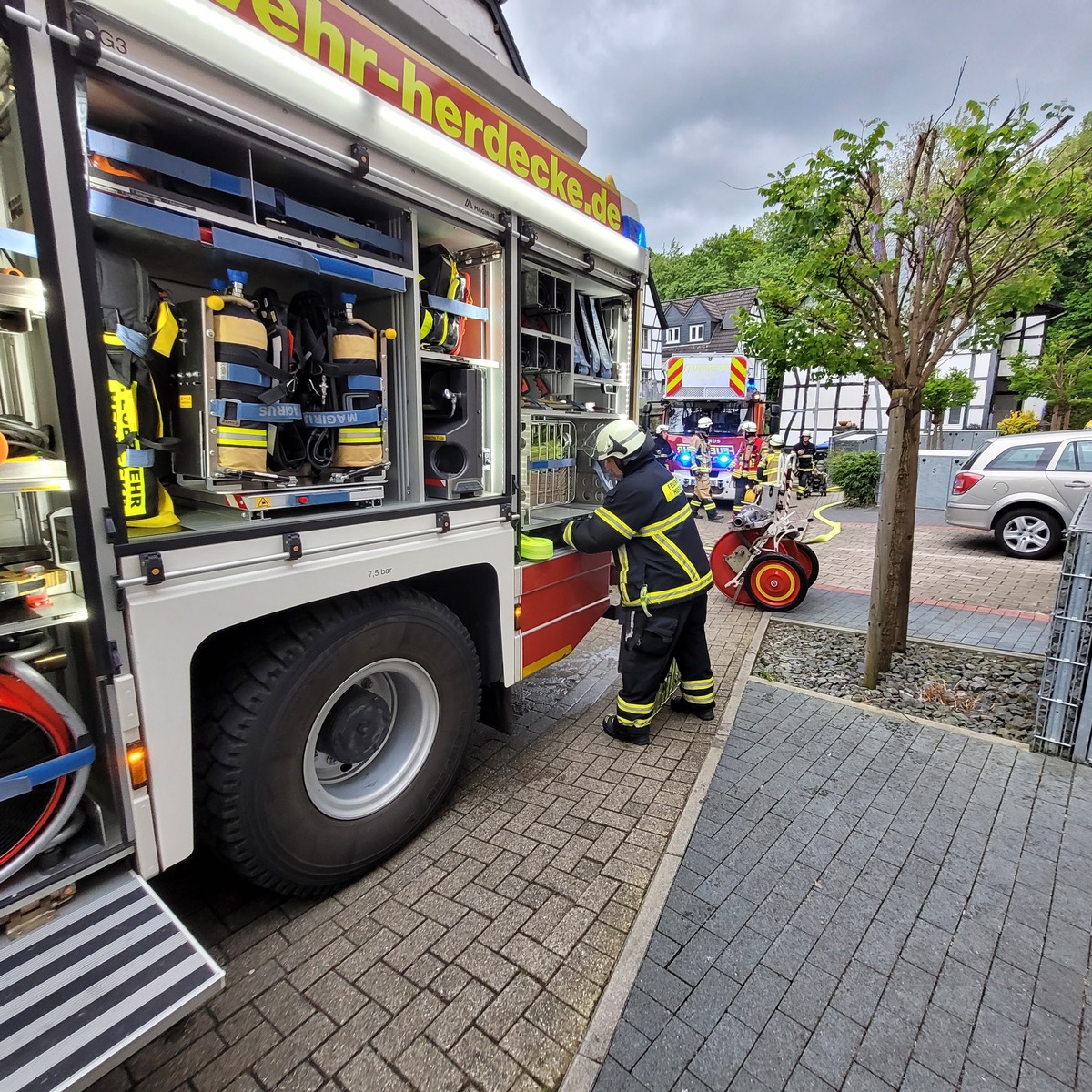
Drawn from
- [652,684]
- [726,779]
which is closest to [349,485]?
[652,684]

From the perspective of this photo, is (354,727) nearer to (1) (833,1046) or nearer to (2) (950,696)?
(1) (833,1046)

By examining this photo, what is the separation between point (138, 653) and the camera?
166 centimetres

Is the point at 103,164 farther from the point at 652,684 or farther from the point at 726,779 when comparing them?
the point at 726,779

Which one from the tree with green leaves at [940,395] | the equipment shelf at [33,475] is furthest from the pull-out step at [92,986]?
the tree with green leaves at [940,395]

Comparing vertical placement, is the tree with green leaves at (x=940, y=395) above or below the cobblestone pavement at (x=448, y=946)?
above

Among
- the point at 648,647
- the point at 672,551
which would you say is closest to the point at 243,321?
the point at 672,551

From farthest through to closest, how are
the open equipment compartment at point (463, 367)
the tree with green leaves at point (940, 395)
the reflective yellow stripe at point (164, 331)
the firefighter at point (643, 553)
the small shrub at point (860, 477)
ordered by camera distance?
the tree with green leaves at point (940, 395), the small shrub at point (860, 477), the firefighter at point (643, 553), the open equipment compartment at point (463, 367), the reflective yellow stripe at point (164, 331)

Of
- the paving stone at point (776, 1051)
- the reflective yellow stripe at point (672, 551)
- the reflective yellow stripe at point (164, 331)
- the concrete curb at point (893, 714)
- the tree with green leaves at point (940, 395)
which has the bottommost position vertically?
the paving stone at point (776, 1051)

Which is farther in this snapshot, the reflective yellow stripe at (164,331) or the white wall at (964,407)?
the white wall at (964,407)

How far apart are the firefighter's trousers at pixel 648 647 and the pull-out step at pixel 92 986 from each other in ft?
7.95

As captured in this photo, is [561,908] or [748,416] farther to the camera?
[748,416]

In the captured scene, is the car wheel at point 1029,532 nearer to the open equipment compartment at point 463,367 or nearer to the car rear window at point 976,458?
the car rear window at point 976,458

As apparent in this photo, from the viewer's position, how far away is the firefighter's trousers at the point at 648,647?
11.2 feet

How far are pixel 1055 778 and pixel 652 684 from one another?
2122 mm
